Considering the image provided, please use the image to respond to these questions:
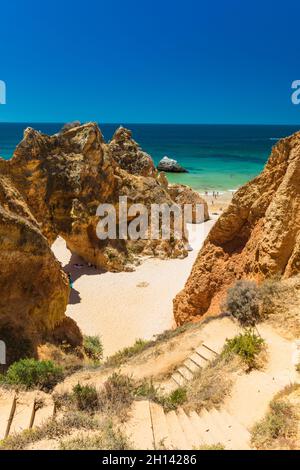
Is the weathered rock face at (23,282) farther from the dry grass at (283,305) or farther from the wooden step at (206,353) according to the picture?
the dry grass at (283,305)

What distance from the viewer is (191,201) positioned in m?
35.5

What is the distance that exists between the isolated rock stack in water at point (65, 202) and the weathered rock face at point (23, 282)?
33 millimetres

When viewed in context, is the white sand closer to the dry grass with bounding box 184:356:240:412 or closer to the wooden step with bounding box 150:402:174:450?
the dry grass with bounding box 184:356:240:412

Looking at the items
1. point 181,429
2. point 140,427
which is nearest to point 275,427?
point 181,429

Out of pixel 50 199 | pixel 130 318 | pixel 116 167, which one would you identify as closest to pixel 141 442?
pixel 130 318

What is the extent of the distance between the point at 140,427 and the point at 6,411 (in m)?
2.87

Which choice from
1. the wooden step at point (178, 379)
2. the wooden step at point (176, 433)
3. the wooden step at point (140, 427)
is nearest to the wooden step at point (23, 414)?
the wooden step at point (140, 427)

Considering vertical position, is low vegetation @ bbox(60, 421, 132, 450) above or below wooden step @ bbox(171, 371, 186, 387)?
above

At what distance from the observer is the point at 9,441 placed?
5789 mm

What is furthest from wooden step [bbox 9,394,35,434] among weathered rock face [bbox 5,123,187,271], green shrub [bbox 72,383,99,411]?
weathered rock face [bbox 5,123,187,271]

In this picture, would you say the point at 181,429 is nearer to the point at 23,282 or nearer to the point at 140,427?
the point at 140,427

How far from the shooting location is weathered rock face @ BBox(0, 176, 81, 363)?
10.6 meters

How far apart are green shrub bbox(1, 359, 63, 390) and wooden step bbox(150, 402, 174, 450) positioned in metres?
3.01

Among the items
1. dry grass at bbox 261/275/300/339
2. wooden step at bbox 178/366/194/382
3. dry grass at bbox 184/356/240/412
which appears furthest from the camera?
dry grass at bbox 261/275/300/339
